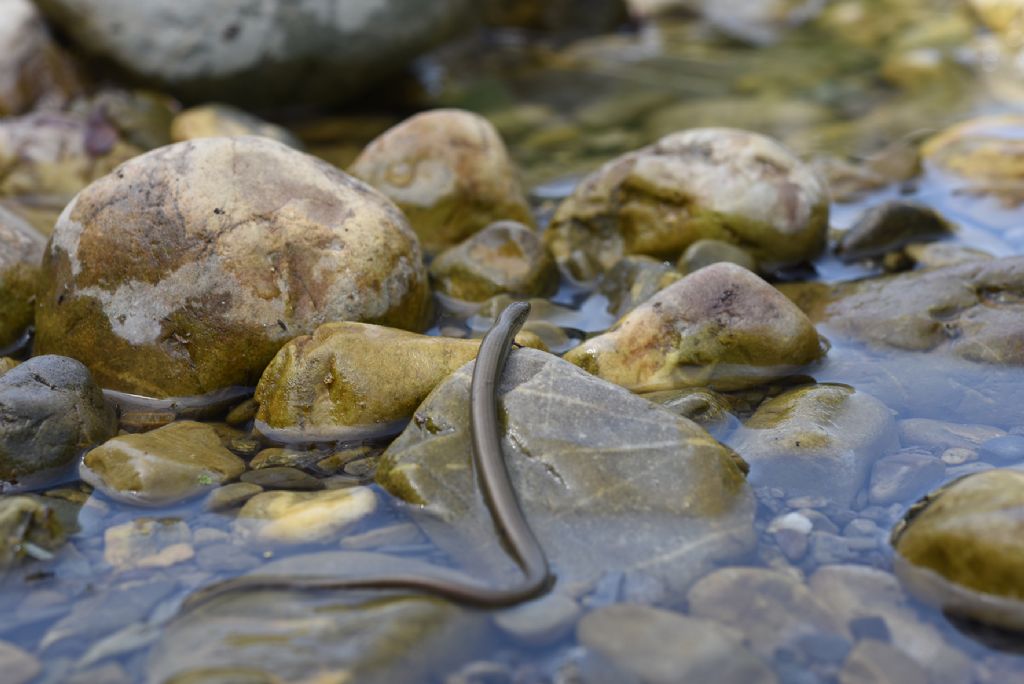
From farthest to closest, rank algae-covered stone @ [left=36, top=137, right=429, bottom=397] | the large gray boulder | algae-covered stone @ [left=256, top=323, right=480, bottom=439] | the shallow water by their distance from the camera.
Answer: the large gray boulder < algae-covered stone @ [left=36, top=137, right=429, bottom=397] < algae-covered stone @ [left=256, top=323, right=480, bottom=439] < the shallow water

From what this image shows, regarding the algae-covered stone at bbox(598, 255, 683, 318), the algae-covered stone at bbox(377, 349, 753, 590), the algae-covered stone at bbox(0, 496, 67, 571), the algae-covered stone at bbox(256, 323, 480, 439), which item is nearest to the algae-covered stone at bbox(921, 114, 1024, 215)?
the algae-covered stone at bbox(598, 255, 683, 318)

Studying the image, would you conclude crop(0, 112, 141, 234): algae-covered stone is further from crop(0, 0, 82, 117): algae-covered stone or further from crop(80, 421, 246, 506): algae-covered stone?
crop(80, 421, 246, 506): algae-covered stone

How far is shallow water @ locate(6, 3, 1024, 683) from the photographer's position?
2.86m

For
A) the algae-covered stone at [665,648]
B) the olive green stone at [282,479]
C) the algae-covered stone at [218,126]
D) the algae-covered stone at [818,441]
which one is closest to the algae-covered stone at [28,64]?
the algae-covered stone at [218,126]

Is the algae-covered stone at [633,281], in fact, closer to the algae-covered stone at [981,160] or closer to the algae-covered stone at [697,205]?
the algae-covered stone at [697,205]

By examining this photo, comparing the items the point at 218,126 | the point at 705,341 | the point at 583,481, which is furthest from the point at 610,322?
the point at 218,126

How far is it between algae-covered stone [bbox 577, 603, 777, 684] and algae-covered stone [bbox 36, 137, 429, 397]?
2082 mm

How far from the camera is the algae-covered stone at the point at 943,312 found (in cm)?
440

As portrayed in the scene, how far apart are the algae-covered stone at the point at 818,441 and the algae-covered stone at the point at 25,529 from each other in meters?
2.60

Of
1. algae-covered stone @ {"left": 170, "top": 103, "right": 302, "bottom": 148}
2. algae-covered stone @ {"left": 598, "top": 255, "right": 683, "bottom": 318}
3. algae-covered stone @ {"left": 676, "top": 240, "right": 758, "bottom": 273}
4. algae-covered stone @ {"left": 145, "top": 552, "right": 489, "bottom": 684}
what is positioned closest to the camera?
algae-covered stone @ {"left": 145, "top": 552, "right": 489, "bottom": 684}

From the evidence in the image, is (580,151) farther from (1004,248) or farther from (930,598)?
(930,598)

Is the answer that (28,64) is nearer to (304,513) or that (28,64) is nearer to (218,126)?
(218,126)

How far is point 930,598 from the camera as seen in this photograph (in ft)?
9.89

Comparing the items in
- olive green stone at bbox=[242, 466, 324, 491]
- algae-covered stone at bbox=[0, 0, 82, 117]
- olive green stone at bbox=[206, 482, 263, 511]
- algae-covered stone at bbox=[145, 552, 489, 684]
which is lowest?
olive green stone at bbox=[242, 466, 324, 491]
